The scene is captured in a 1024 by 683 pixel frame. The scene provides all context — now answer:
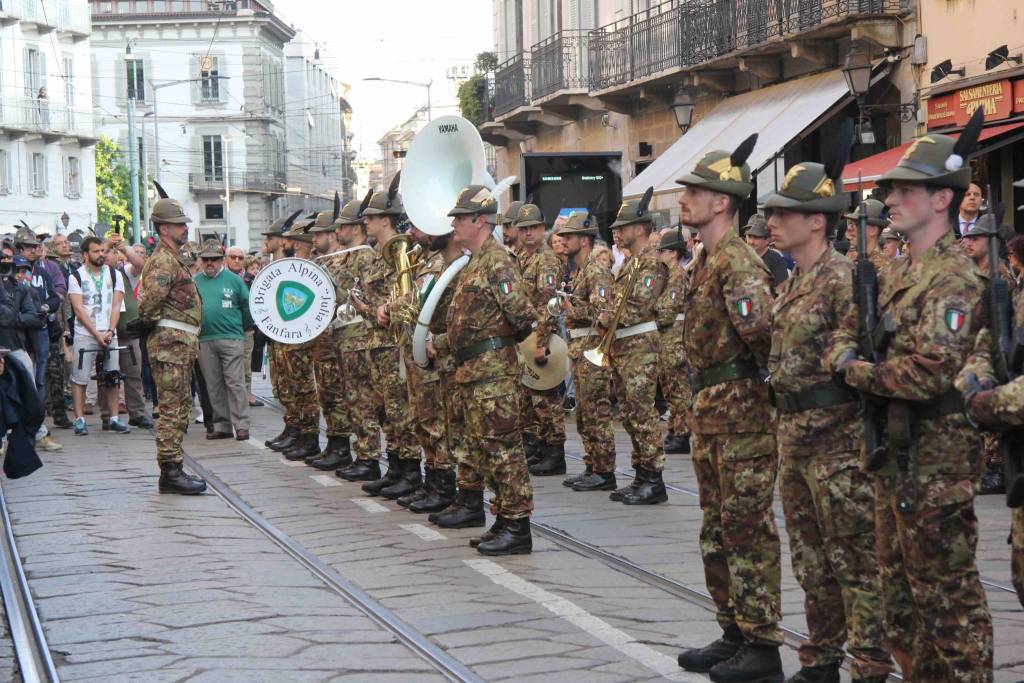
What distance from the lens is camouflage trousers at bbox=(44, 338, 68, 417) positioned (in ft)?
55.4

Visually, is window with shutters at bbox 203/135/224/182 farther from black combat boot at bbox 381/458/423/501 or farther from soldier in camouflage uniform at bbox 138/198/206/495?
black combat boot at bbox 381/458/423/501

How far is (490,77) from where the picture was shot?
3675 cm

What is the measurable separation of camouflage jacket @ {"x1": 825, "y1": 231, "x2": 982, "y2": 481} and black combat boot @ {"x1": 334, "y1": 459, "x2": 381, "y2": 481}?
704 centimetres

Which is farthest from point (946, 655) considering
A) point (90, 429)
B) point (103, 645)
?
point (90, 429)

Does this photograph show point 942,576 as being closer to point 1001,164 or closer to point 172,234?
point 172,234

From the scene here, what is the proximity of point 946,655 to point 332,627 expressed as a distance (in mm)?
3012

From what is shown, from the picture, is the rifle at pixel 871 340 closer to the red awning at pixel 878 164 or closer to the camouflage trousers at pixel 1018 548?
the camouflage trousers at pixel 1018 548

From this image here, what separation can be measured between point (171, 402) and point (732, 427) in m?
6.19

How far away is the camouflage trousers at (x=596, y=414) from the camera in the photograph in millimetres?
11242

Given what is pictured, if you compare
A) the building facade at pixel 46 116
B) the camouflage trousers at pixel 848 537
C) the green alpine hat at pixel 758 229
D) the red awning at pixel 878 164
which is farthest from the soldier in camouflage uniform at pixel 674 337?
the building facade at pixel 46 116

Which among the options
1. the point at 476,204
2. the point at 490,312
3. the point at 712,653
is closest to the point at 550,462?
the point at 490,312

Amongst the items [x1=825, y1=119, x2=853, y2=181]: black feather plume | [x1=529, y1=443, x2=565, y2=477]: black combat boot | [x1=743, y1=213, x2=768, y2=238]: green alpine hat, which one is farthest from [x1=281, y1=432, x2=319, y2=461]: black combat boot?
[x1=825, y1=119, x2=853, y2=181]: black feather plume

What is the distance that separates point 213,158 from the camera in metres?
78.0

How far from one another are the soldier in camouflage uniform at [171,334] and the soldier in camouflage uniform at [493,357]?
324 centimetres
